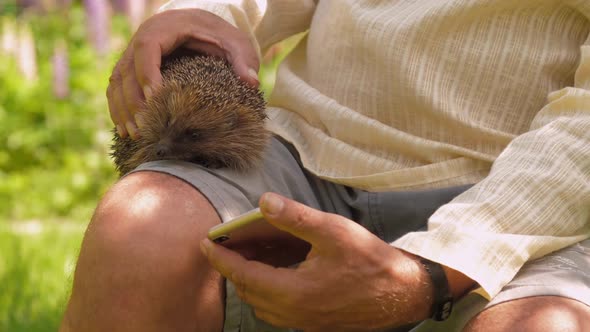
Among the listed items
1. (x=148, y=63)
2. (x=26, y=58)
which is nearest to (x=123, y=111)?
(x=148, y=63)

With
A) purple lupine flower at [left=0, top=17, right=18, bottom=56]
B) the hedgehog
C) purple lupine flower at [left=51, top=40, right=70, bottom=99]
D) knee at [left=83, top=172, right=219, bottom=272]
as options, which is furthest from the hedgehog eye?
purple lupine flower at [left=0, top=17, right=18, bottom=56]

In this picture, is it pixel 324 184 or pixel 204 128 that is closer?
pixel 324 184

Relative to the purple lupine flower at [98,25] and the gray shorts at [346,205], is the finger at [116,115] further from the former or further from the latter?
the purple lupine flower at [98,25]

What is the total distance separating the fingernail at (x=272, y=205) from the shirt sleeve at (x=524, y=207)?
1.14ft

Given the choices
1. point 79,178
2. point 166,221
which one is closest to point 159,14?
point 166,221

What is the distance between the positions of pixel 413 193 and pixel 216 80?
704mm

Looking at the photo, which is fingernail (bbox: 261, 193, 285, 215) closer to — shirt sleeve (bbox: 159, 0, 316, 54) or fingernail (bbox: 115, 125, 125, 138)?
fingernail (bbox: 115, 125, 125, 138)

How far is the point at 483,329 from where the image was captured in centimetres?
202

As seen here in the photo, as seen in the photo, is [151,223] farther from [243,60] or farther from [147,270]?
[243,60]

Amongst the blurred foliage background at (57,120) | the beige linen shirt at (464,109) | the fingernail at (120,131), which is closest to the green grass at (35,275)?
the blurred foliage background at (57,120)

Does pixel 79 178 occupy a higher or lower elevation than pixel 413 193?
lower

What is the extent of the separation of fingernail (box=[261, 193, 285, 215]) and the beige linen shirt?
43 centimetres

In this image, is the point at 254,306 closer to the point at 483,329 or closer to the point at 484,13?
the point at 483,329

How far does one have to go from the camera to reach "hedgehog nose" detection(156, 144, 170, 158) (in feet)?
8.41
